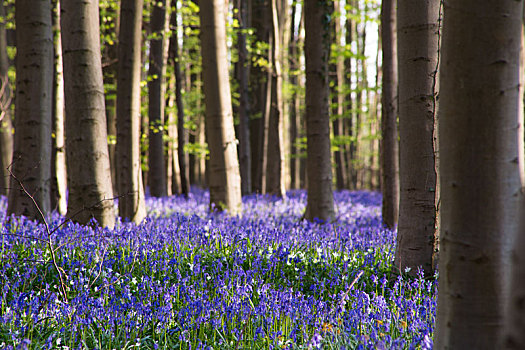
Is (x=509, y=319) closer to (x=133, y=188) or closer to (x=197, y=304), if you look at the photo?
(x=197, y=304)

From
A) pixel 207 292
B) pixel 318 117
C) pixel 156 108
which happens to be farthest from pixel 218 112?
pixel 156 108

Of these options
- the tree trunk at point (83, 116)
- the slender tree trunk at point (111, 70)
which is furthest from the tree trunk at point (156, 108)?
the tree trunk at point (83, 116)

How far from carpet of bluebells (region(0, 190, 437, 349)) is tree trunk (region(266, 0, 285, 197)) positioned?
22.7 ft

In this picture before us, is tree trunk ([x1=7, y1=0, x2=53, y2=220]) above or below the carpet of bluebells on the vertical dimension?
above

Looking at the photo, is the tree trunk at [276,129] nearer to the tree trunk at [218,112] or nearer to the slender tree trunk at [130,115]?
the tree trunk at [218,112]

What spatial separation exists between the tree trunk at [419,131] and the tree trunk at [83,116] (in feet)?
12.1

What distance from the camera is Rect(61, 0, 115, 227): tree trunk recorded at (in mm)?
5871

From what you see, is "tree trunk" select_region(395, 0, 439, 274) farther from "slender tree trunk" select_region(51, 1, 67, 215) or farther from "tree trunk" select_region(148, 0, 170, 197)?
"tree trunk" select_region(148, 0, 170, 197)

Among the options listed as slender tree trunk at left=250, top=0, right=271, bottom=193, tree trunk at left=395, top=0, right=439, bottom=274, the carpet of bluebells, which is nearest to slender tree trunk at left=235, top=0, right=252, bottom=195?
slender tree trunk at left=250, top=0, right=271, bottom=193

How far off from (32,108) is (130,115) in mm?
1432

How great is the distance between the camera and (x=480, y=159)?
80.9 inches

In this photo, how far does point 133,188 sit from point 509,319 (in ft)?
21.4

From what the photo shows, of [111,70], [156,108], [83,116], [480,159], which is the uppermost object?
[111,70]

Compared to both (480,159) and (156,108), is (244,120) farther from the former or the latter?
(480,159)
